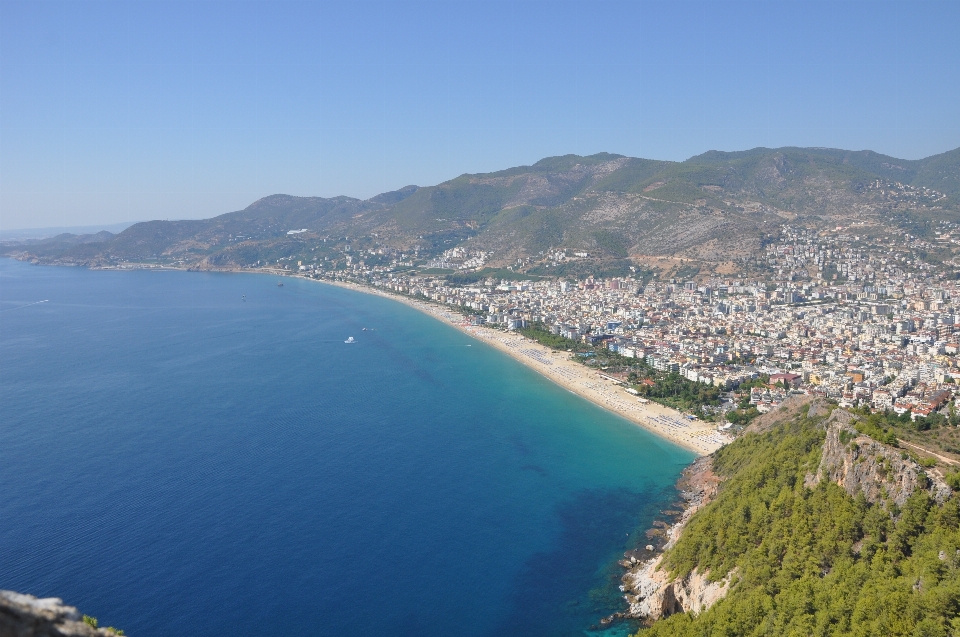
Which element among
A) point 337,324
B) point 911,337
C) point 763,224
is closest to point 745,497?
point 911,337

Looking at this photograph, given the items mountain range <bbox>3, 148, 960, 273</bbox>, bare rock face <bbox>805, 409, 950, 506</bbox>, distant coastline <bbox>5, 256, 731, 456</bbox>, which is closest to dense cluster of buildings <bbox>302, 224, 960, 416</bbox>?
distant coastline <bbox>5, 256, 731, 456</bbox>

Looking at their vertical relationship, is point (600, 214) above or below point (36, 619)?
above

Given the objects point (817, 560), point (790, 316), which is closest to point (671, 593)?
point (817, 560)

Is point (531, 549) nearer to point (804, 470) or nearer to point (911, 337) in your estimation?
point (804, 470)

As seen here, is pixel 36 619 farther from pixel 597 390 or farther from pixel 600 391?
pixel 597 390

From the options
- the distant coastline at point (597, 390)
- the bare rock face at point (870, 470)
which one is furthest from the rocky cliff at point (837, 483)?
the distant coastline at point (597, 390)

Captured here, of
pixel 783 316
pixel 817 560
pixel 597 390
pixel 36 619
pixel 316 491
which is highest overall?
pixel 36 619

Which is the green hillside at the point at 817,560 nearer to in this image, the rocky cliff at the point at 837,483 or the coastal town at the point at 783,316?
the rocky cliff at the point at 837,483

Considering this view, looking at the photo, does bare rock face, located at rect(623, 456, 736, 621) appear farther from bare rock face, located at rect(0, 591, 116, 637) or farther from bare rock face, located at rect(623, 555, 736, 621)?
bare rock face, located at rect(0, 591, 116, 637)
